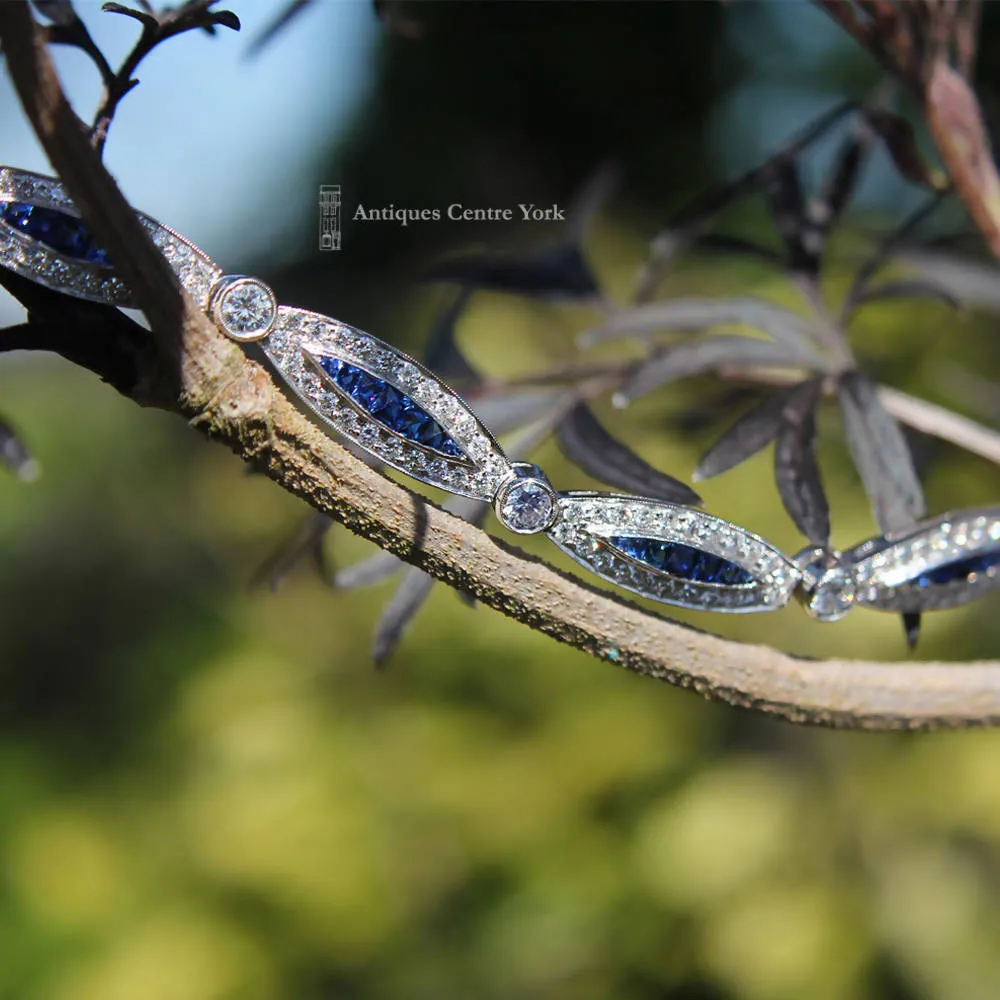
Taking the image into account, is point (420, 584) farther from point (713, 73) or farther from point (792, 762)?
point (713, 73)

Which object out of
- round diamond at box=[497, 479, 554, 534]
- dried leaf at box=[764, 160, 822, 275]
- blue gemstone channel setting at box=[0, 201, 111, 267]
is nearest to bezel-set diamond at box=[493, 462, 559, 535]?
round diamond at box=[497, 479, 554, 534]

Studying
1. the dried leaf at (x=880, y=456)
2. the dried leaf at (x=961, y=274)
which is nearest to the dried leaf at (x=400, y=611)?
the dried leaf at (x=880, y=456)

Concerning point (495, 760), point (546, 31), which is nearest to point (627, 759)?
point (495, 760)

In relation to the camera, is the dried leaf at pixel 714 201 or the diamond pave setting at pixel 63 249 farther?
the dried leaf at pixel 714 201

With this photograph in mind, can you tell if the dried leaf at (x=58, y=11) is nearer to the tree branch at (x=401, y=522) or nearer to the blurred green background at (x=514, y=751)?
the tree branch at (x=401, y=522)

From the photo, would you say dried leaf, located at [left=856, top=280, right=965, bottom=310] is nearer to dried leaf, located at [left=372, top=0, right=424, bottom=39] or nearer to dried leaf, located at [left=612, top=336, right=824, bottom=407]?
dried leaf, located at [left=612, top=336, right=824, bottom=407]

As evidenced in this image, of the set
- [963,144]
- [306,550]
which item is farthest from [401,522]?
[963,144]

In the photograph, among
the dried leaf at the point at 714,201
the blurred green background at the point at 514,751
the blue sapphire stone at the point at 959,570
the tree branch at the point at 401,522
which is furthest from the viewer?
the blurred green background at the point at 514,751
